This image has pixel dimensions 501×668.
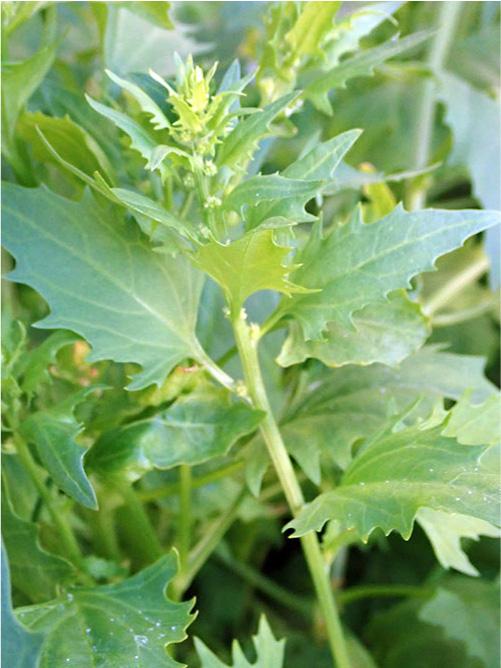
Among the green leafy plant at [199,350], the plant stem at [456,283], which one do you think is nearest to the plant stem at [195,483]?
the green leafy plant at [199,350]

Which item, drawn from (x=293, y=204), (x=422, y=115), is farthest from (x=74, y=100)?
(x=422, y=115)

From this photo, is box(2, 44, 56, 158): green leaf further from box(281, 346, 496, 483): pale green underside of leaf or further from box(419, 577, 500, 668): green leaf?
box(419, 577, 500, 668): green leaf

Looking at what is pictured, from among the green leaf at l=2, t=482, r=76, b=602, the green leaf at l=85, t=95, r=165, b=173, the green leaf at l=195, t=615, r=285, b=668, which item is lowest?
the green leaf at l=195, t=615, r=285, b=668

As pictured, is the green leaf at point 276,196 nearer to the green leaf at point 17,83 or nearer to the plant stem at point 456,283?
the green leaf at point 17,83

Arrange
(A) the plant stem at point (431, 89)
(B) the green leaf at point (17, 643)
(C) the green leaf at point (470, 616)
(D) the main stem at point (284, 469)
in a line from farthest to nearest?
(A) the plant stem at point (431, 89) < (C) the green leaf at point (470, 616) < (D) the main stem at point (284, 469) < (B) the green leaf at point (17, 643)

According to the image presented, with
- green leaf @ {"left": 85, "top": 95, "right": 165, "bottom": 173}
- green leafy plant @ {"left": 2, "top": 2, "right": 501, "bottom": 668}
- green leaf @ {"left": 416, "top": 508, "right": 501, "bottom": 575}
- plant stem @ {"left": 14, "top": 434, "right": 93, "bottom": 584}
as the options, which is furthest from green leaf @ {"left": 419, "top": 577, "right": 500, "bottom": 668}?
green leaf @ {"left": 85, "top": 95, "right": 165, "bottom": 173}

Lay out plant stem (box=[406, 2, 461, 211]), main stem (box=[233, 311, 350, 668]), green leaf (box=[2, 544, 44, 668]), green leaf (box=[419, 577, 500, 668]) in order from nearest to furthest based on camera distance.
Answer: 1. green leaf (box=[2, 544, 44, 668])
2. main stem (box=[233, 311, 350, 668])
3. green leaf (box=[419, 577, 500, 668])
4. plant stem (box=[406, 2, 461, 211])

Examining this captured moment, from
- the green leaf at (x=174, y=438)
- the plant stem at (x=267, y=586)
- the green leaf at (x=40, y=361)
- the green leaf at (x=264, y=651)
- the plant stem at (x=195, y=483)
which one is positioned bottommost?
the plant stem at (x=267, y=586)
